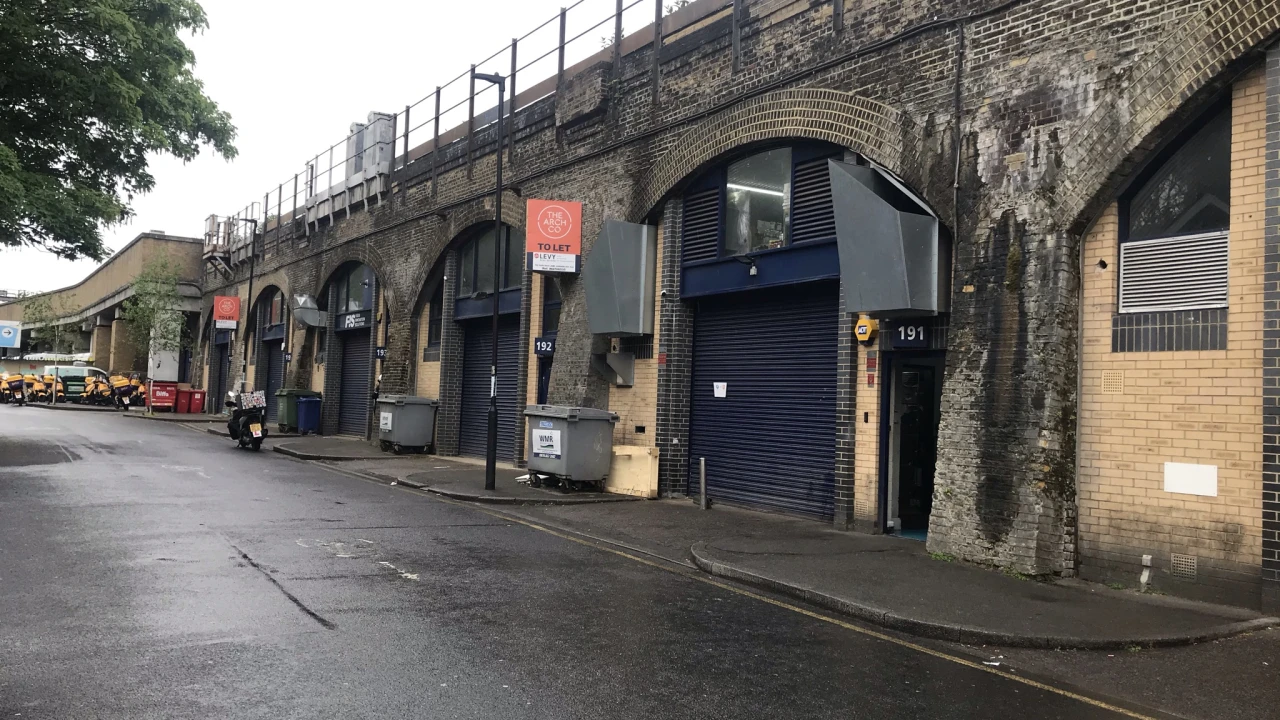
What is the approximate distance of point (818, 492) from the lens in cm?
1264

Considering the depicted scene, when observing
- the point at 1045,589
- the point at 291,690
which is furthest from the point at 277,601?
the point at 1045,589

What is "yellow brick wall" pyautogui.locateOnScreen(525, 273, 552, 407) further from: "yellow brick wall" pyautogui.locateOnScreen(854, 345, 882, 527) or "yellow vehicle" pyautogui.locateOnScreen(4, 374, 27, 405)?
"yellow vehicle" pyautogui.locateOnScreen(4, 374, 27, 405)

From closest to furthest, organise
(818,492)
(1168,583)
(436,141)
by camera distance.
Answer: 1. (1168,583)
2. (818,492)
3. (436,141)

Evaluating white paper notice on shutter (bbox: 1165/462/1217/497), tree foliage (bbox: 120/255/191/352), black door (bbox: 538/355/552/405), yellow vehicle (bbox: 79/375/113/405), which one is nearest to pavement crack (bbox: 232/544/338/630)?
white paper notice on shutter (bbox: 1165/462/1217/497)

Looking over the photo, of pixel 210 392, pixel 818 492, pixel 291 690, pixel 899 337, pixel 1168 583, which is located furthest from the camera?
pixel 210 392

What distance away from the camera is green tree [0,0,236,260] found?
58.4 feet

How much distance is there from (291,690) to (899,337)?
8.38 meters

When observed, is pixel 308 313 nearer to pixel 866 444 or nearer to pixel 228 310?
pixel 228 310

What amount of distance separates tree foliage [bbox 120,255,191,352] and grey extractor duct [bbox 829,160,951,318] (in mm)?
42549

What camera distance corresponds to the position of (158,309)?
44969mm

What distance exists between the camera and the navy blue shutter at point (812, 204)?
12.6 m

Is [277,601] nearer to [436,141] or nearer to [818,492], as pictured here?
[818,492]

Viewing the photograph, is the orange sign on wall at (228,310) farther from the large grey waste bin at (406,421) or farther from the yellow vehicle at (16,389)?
the yellow vehicle at (16,389)

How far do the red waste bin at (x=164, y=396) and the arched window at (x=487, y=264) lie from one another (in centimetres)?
2504
